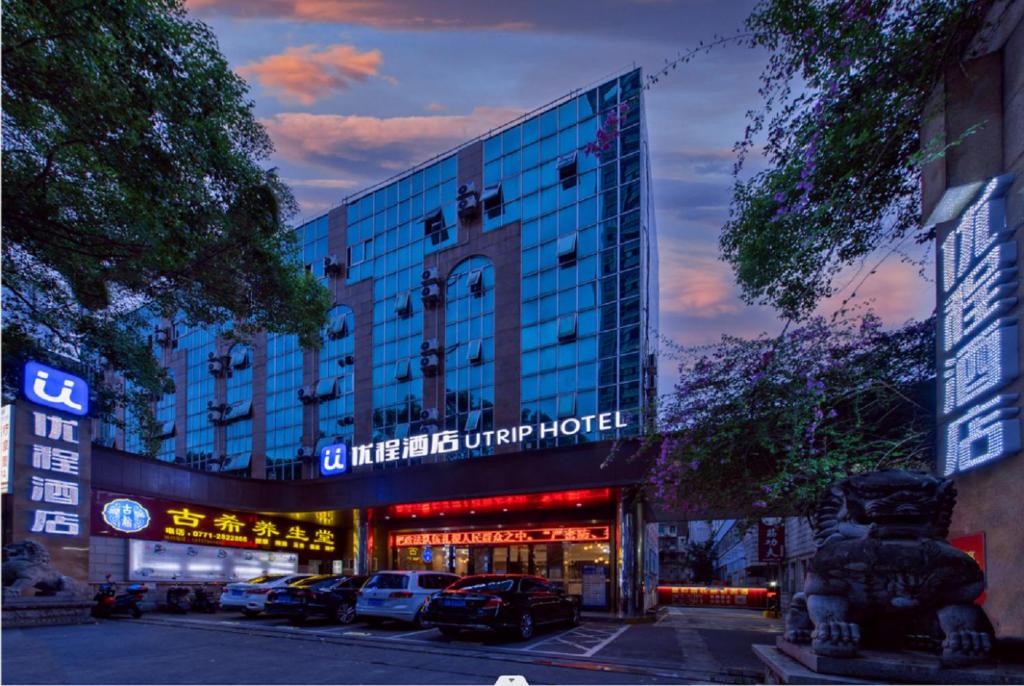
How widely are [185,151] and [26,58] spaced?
7.68 feet

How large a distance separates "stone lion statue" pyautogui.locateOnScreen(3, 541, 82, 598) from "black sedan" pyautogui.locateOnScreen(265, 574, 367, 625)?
189 inches

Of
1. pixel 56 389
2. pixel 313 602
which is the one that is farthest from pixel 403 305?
pixel 313 602

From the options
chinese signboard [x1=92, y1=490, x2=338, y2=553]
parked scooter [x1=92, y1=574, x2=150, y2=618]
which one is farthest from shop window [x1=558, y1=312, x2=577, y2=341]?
parked scooter [x1=92, y1=574, x2=150, y2=618]

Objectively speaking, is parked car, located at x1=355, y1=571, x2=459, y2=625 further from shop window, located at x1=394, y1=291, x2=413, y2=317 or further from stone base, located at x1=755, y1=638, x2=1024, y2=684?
shop window, located at x1=394, y1=291, x2=413, y2=317

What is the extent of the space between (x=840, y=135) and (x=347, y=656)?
10913 millimetres

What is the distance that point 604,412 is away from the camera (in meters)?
27.7

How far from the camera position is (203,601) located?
2169cm

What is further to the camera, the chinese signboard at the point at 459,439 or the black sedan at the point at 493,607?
the chinese signboard at the point at 459,439

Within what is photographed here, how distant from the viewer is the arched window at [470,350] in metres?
31.4

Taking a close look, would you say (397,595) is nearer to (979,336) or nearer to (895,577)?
(895,577)

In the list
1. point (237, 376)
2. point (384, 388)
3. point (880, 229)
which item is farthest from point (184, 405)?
point (880, 229)

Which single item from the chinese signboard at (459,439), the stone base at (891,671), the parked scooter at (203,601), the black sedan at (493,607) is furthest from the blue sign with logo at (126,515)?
the stone base at (891,671)

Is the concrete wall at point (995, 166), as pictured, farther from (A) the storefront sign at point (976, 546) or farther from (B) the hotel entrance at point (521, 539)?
(B) the hotel entrance at point (521, 539)

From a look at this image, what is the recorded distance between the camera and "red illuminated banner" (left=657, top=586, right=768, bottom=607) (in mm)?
33062
